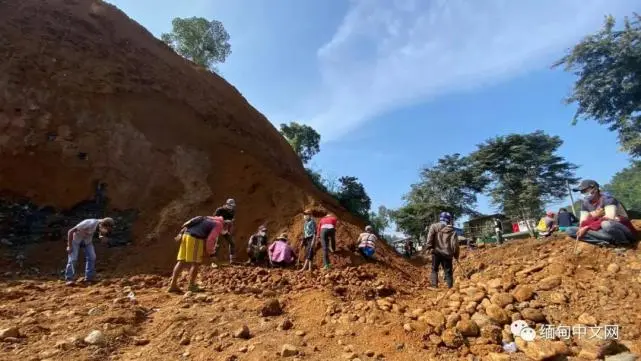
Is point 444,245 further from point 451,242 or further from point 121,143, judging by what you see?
point 121,143

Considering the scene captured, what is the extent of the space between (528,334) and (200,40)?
24.2 metres

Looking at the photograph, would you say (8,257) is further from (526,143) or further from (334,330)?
(526,143)

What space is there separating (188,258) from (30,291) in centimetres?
255

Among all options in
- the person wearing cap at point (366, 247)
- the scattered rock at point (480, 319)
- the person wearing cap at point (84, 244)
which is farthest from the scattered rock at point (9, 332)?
the person wearing cap at point (366, 247)

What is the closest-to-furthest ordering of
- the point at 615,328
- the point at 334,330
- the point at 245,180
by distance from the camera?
the point at 615,328 → the point at 334,330 → the point at 245,180

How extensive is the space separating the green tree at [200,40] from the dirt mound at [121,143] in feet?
25.5

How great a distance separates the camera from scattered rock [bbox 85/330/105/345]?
389 centimetres

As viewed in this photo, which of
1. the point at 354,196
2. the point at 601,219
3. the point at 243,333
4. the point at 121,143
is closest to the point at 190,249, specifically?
the point at 243,333

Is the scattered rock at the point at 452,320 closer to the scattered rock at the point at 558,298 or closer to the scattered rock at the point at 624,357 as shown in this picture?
the scattered rock at the point at 558,298

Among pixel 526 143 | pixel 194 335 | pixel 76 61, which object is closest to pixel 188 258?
pixel 194 335

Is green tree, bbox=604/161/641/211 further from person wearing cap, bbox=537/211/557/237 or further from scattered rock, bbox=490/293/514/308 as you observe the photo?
scattered rock, bbox=490/293/514/308

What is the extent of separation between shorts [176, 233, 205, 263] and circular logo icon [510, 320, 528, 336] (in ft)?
13.3

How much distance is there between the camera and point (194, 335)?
4086 mm

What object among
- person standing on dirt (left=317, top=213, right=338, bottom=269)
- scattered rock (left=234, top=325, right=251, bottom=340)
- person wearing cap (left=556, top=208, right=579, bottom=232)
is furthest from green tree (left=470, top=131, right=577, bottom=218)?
scattered rock (left=234, top=325, right=251, bottom=340)
